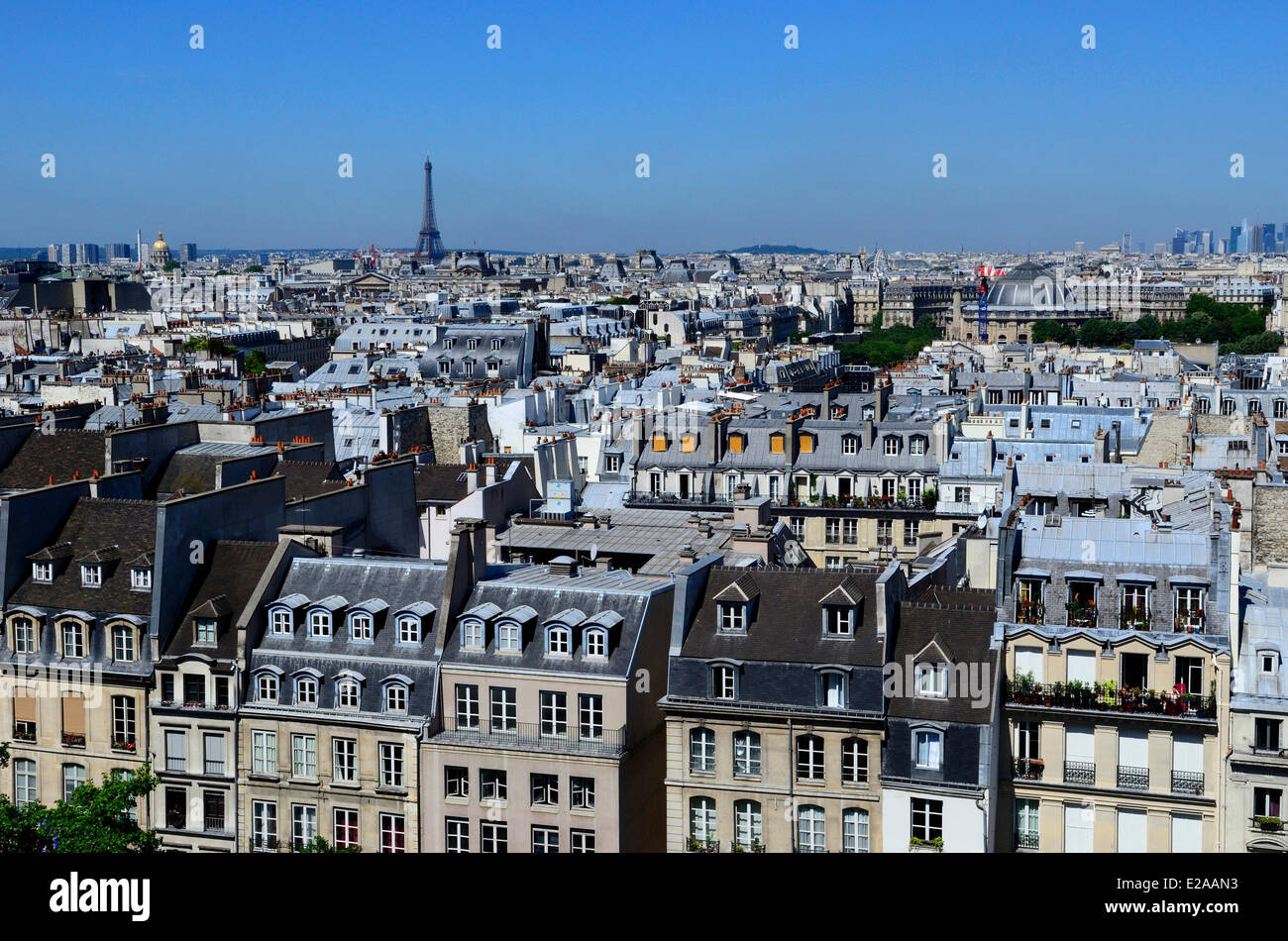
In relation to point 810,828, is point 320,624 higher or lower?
higher

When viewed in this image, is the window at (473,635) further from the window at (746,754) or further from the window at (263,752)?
the window at (746,754)

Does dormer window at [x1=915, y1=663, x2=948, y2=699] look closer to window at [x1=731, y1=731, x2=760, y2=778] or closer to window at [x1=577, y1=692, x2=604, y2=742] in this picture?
window at [x1=731, y1=731, x2=760, y2=778]

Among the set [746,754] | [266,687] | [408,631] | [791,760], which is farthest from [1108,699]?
[266,687]

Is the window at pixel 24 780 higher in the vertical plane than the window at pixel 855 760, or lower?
lower

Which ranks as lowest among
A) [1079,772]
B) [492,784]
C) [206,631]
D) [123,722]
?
[492,784]

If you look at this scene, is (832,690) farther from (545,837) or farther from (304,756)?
(304,756)

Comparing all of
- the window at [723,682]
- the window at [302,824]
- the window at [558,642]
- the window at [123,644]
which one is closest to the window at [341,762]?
the window at [302,824]
